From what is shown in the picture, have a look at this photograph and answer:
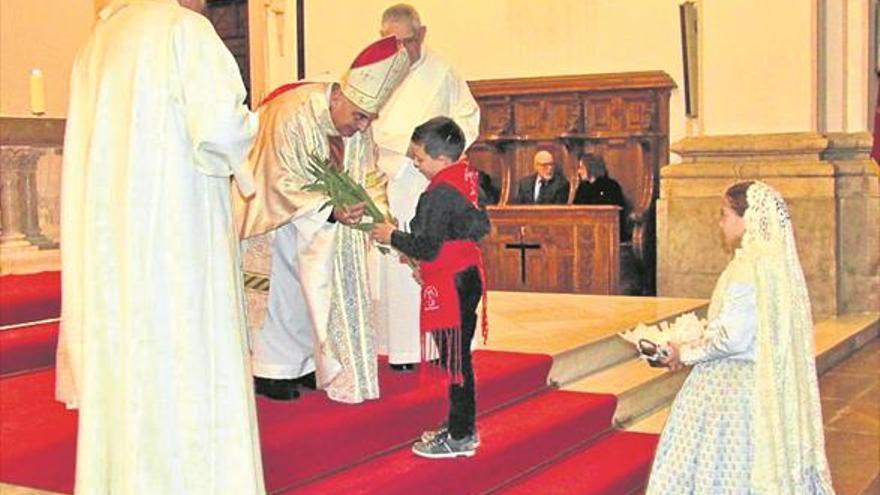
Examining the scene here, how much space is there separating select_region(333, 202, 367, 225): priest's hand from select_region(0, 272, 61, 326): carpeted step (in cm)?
178

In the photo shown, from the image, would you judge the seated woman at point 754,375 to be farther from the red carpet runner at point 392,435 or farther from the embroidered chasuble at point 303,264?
the embroidered chasuble at point 303,264

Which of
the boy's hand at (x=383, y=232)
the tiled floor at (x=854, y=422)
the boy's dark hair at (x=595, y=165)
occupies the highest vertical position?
the boy's dark hair at (x=595, y=165)

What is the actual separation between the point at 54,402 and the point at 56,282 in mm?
1505

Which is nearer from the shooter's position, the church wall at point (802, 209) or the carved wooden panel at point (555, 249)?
the church wall at point (802, 209)

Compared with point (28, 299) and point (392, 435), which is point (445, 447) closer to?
point (392, 435)

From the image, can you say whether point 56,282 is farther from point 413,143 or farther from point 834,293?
point 834,293

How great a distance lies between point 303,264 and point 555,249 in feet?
18.6

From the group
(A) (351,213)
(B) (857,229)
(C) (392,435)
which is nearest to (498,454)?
(C) (392,435)

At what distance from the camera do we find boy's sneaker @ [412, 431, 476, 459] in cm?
412

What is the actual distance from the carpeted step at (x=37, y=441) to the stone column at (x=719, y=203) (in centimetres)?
628

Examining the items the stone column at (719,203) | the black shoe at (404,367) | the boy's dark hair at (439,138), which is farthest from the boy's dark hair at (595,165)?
the boy's dark hair at (439,138)

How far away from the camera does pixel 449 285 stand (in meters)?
3.89

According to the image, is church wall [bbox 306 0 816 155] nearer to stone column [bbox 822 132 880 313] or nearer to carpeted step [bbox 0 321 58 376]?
stone column [bbox 822 132 880 313]

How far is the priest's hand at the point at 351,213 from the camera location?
4020mm
